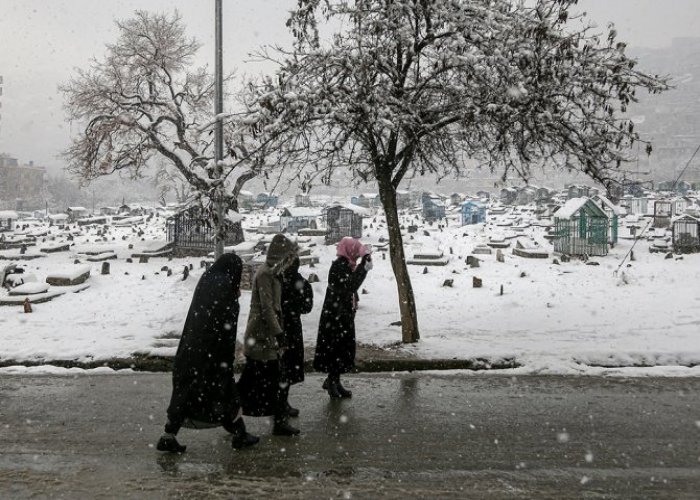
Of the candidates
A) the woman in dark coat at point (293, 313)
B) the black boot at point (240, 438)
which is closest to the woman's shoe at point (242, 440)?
the black boot at point (240, 438)

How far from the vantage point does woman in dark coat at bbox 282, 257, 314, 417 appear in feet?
16.5

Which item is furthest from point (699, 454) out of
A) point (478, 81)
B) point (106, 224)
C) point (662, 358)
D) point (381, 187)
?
point (106, 224)

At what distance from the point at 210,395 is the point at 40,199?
93951 mm

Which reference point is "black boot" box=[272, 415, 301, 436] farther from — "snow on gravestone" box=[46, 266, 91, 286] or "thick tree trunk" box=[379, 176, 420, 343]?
"snow on gravestone" box=[46, 266, 91, 286]

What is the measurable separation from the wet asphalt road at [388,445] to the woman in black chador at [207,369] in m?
0.27

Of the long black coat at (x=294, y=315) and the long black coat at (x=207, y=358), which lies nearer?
the long black coat at (x=207, y=358)

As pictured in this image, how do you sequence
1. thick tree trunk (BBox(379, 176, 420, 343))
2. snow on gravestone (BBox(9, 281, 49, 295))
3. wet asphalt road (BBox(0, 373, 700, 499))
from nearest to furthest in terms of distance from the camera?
wet asphalt road (BBox(0, 373, 700, 499)), thick tree trunk (BBox(379, 176, 420, 343)), snow on gravestone (BBox(9, 281, 49, 295))

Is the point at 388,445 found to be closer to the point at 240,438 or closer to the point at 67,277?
the point at 240,438

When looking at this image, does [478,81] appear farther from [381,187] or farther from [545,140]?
[381,187]

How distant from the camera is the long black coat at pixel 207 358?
4184 mm

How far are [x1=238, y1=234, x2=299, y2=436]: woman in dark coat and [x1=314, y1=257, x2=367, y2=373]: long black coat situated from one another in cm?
100

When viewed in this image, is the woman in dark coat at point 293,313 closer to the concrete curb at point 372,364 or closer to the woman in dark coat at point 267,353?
the woman in dark coat at point 267,353

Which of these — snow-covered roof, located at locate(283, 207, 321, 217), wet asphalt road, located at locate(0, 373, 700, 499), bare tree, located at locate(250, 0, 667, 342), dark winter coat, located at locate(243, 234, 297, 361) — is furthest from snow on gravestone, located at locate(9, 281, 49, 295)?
snow-covered roof, located at locate(283, 207, 321, 217)

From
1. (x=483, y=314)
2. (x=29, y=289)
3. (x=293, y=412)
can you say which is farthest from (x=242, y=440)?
(x=29, y=289)
